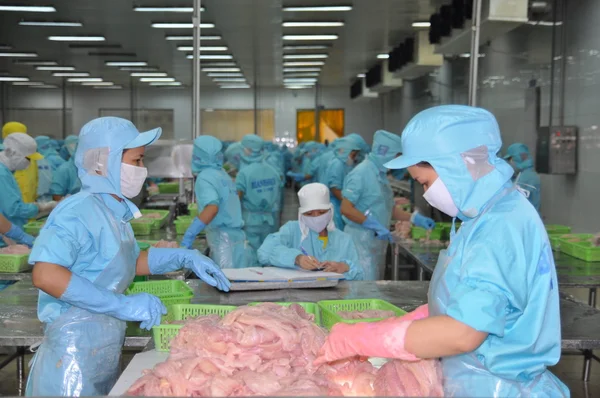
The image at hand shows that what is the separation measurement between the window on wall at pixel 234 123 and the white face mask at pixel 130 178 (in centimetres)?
1574

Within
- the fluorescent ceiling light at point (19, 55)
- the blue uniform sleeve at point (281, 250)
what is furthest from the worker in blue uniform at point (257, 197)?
the fluorescent ceiling light at point (19, 55)

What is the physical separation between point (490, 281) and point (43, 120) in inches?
703

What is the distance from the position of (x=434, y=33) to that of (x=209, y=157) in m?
4.30

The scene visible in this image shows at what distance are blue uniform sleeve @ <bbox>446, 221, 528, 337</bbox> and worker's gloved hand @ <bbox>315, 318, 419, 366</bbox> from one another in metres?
0.15

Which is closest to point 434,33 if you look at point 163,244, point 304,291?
point 163,244

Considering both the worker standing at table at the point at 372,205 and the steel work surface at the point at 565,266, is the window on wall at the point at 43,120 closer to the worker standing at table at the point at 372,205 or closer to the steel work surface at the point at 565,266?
the worker standing at table at the point at 372,205

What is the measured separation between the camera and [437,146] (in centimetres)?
181

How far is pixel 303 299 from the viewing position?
3.40m

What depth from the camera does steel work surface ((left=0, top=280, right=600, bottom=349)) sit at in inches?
110

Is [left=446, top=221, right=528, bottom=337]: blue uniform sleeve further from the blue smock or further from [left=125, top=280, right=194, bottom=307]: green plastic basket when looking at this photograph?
the blue smock

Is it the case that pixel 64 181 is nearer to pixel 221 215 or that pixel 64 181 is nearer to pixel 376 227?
pixel 221 215

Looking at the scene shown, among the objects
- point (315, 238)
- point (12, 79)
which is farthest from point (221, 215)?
point (12, 79)

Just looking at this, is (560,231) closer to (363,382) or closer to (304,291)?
(304,291)

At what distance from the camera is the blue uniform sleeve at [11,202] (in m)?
5.46
